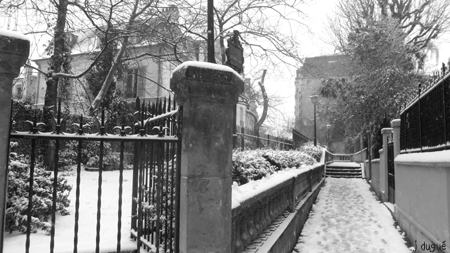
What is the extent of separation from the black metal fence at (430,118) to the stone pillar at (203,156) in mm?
3169

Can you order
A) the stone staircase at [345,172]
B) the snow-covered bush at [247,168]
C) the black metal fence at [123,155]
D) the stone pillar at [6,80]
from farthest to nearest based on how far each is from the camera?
the stone staircase at [345,172], the snow-covered bush at [247,168], the black metal fence at [123,155], the stone pillar at [6,80]

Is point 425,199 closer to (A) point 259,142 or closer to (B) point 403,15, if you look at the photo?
(A) point 259,142

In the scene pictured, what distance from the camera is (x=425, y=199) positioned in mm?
4574

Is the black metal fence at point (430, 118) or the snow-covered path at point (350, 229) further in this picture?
the snow-covered path at point (350, 229)

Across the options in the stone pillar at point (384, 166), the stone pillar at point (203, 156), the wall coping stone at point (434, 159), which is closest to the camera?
the stone pillar at point (203, 156)

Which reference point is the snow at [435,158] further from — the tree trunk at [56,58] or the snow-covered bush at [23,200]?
the tree trunk at [56,58]

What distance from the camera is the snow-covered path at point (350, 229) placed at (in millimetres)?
5391

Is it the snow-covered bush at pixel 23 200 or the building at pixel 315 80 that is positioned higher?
the building at pixel 315 80

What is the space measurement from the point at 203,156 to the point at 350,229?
5324 millimetres

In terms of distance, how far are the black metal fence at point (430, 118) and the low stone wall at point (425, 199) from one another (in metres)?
0.23

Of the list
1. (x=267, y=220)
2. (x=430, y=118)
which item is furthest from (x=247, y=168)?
(x=430, y=118)

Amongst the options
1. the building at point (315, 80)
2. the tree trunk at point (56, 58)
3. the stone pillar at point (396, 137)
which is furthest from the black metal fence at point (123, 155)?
the building at point (315, 80)

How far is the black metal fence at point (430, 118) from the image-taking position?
400 cm

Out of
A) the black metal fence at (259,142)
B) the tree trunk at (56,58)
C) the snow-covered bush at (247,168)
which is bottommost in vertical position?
the snow-covered bush at (247,168)
